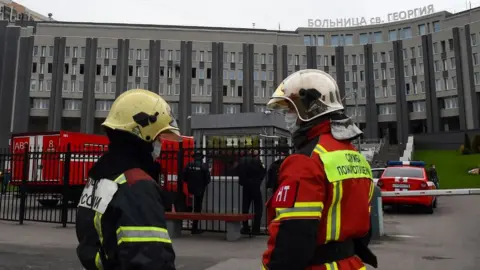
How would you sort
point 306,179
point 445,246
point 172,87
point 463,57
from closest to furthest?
point 306,179 < point 445,246 < point 463,57 < point 172,87

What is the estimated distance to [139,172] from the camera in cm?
219

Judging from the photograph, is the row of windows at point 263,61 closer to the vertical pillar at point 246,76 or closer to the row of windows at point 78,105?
the vertical pillar at point 246,76

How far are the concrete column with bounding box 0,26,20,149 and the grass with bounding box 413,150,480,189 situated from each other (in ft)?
175

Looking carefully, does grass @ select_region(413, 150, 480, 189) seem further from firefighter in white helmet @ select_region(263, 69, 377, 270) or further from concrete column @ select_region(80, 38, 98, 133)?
concrete column @ select_region(80, 38, 98, 133)

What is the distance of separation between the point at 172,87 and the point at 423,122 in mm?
37252

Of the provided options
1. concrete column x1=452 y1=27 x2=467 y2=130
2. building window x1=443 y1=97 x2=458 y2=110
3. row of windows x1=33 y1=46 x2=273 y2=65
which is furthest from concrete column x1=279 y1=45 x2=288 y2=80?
concrete column x1=452 y1=27 x2=467 y2=130

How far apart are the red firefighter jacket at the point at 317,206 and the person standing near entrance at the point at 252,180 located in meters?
7.57

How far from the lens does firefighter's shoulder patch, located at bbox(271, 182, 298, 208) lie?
2.07 metres

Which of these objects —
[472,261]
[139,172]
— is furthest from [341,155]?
[472,261]

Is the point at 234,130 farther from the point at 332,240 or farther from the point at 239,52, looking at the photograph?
the point at 239,52

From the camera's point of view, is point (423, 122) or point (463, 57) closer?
point (463, 57)

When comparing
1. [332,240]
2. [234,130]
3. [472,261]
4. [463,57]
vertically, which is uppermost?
[463,57]

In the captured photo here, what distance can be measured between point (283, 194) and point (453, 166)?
44.8 m

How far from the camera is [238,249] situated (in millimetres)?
8836
